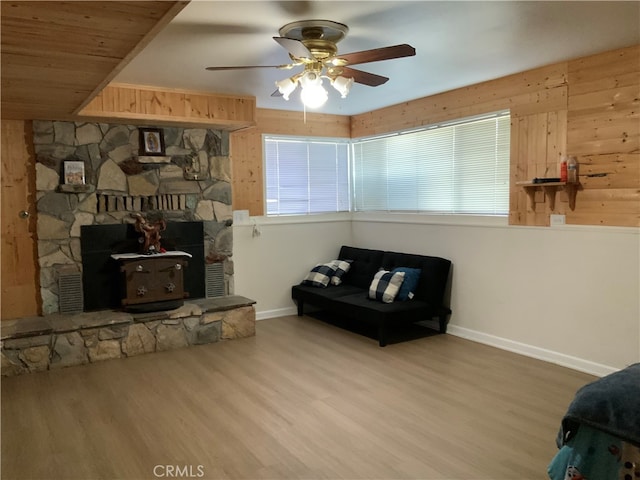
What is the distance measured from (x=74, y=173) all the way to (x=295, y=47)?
283cm

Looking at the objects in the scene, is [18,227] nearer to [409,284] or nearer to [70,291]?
[70,291]

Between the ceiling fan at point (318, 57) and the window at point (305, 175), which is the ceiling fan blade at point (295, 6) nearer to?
the ceiling fan at point (318, 57)

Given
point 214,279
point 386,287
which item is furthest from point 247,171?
point 386,287

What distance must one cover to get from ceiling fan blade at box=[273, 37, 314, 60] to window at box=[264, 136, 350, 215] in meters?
2.95

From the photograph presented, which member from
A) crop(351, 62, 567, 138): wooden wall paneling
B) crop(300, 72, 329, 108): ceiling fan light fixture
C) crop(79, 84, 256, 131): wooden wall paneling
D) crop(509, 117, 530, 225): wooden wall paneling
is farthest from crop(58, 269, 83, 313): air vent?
crop(509, 117, 530, 225): wooden wall paneling

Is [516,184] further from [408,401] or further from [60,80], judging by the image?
[60,80]

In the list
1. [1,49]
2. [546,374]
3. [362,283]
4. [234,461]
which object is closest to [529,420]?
[546,374]

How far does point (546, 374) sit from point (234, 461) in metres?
2.46

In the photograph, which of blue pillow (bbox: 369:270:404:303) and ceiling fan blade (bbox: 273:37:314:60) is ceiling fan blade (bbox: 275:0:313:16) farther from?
blue pillow (bbox: 369:270:404:303)

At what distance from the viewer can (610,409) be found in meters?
2.03

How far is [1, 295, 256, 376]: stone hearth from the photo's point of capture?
4.11 meters

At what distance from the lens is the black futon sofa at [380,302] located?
15.4 ft

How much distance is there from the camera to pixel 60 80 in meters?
3.03

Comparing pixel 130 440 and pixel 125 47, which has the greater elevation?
pixel 125 47
